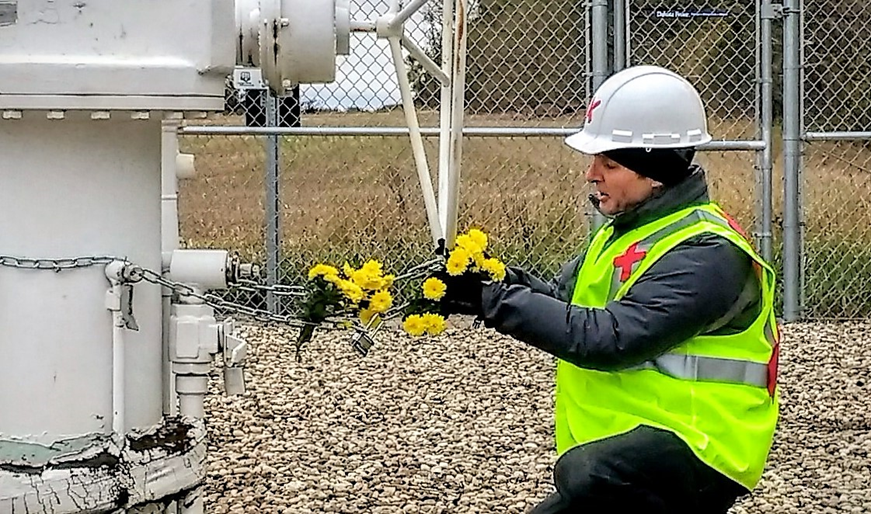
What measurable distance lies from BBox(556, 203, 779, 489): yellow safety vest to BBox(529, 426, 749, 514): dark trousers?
0.09ft

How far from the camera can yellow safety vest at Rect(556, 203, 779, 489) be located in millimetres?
2592

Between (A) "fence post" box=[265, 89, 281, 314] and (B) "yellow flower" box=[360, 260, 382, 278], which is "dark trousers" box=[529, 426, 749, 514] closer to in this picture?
(B) "yellow flower" box=[360, 260, 382, 278]

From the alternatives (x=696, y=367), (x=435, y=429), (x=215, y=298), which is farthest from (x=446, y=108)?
(x=435, y=429)

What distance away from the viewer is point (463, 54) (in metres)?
2.84

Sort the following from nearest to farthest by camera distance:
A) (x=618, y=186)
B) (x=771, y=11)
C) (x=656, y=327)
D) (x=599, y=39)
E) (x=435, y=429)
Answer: (x=656, y=327) < (x=618, y=186) < (x=435, y=429) < (x=599, y=39) < (x=771, y=11)

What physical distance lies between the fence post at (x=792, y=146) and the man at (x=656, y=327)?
4836mm

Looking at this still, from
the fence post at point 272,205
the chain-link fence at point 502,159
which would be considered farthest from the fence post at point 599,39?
the fence post at point 272,205

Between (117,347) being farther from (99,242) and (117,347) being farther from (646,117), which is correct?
(646,117)

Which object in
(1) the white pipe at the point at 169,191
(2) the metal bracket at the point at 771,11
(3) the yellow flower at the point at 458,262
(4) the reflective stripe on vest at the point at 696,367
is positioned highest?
(2) the metal bracket at the point at 771,11

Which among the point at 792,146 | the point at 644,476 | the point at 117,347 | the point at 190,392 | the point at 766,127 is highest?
the point at 766,127

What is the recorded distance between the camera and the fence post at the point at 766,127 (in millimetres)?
7379

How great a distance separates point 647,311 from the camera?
2.53 metres

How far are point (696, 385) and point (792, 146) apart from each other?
5130mm

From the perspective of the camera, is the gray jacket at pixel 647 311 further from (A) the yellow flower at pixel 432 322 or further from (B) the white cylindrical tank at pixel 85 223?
(B) the white cylindrical tank at pixel 85 223
